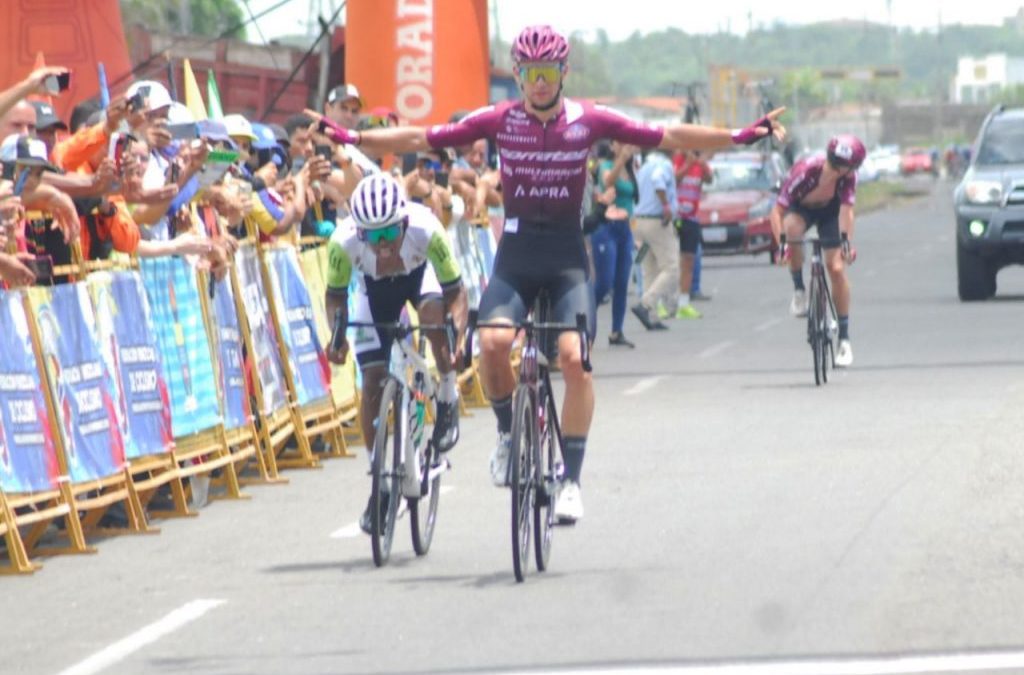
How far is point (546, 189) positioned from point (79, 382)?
258 centimetres

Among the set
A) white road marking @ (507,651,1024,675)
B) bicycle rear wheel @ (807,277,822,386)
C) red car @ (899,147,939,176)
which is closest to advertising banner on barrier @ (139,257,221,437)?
white road marking @ (507,651,1024,675)

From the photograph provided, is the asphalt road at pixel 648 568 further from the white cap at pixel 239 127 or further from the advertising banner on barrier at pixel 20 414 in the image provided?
the white cap at pixel 239 127

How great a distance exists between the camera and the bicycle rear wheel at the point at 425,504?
10812 mm

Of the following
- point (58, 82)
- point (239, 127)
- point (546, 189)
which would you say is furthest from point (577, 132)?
point (239, 127)

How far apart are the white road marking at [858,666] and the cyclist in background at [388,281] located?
297 centimetres

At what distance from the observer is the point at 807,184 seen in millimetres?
18797

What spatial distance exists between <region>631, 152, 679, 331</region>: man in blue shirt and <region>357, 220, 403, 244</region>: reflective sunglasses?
1454 cm

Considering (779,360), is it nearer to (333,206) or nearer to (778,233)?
(778,233)

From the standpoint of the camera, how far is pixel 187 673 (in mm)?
8250

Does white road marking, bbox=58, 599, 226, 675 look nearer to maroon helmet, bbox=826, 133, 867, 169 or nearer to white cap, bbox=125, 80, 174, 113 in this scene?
white cap, bbox=125, 80, 174, 113

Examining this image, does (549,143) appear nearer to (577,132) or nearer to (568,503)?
(577,132)

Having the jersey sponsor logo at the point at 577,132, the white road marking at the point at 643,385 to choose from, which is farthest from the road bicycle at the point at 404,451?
the white road marking at the point at 643,385

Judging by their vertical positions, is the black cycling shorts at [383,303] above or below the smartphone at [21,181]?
below

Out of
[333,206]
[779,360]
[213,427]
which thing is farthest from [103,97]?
[779,360]
